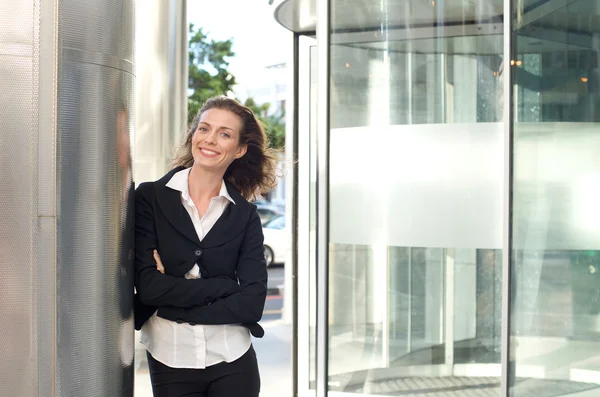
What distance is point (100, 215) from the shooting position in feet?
8.91

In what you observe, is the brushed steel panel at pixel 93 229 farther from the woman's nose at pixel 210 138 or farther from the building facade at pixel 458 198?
the building facade at pixel 458 198

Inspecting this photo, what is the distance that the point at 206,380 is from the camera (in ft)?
9.50

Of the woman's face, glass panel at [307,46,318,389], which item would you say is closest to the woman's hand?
the woman's face

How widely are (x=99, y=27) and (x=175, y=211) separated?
0.69 meters

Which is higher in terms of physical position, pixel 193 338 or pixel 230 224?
pixel 230 224

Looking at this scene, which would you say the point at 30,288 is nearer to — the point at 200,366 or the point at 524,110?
the point at 200,366

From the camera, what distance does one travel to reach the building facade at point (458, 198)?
4.64 m

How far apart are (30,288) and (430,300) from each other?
11.0 ft

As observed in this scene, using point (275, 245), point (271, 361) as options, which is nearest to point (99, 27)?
point (271, 361)

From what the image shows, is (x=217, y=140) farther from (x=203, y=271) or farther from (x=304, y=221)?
(x=304, y=221)

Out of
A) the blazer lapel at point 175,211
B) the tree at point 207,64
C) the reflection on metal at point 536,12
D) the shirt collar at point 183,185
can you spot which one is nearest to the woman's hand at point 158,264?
the blazer lapel at point 175,211

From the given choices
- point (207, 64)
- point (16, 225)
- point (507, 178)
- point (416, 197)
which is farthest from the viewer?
point (207, 64)

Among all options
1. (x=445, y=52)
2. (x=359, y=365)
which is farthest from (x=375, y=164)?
(x=359, y=365)

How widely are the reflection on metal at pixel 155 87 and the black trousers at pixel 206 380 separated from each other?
5882mm
